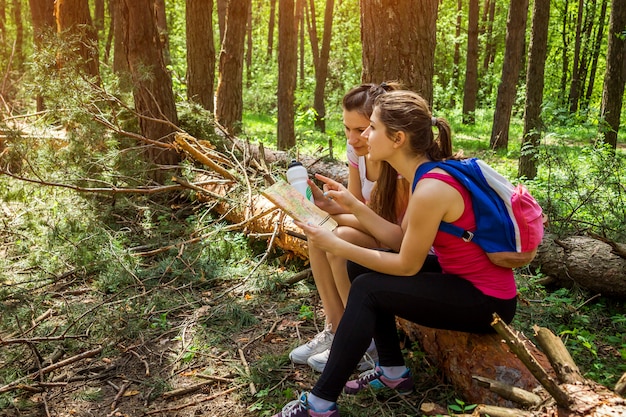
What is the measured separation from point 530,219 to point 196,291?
2803mm

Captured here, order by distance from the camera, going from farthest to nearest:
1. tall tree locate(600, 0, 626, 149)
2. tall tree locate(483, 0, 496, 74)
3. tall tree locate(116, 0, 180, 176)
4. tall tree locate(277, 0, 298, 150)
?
1. tall tree locate(483, 0, 496, 74)
2. tall tree locate(277, 0, 298, 150)
3. tall tree locate(600, 0, 626, 149)
4. tall tree locate(116, 0, 180, 176)

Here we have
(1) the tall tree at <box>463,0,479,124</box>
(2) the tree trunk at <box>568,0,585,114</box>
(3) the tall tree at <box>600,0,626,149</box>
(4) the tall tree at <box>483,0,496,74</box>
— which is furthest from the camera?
(4) the tall tree at <box>483,0,496,74</box>

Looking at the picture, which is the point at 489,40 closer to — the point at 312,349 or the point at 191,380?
the point at 312,349

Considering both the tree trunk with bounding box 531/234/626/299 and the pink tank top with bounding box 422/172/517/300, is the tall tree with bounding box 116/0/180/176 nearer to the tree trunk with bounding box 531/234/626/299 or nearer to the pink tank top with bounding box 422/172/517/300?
the tree trunk with bounding box 531/234/626/299

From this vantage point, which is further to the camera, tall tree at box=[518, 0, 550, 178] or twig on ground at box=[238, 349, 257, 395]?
tall tree at box=[518, 0, 550, 178]

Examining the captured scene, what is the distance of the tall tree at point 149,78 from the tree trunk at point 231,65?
66.3 inches

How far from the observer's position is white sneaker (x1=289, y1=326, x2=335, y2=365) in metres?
3.10

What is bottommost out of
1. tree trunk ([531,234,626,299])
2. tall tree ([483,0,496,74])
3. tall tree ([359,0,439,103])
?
tree trunk ([531,234,626,299])

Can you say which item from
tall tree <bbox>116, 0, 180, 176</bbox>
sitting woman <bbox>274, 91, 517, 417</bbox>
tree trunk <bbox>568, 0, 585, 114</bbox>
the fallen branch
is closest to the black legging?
sitting woman <bbox>274, 91, 517, 417</bbox>

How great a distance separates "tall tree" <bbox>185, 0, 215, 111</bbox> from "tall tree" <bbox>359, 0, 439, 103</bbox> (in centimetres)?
439

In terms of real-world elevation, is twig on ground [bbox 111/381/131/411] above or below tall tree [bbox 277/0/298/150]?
below

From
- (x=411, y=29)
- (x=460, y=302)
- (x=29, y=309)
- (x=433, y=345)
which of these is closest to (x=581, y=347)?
(x=433, y=345)

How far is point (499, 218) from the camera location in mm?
2264

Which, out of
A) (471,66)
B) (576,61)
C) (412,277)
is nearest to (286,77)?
(412,277)
